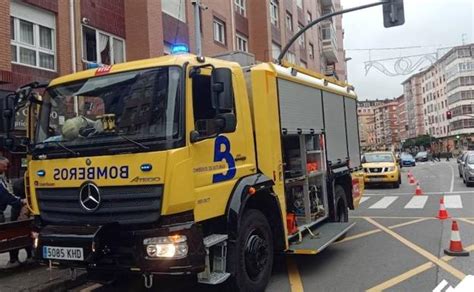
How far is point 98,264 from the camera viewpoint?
184 inches

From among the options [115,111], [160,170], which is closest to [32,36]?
[115,111]

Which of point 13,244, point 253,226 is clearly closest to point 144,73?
point 253,226

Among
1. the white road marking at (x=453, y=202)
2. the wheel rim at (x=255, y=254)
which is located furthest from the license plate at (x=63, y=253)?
the white road marking at (x=453, y=202)

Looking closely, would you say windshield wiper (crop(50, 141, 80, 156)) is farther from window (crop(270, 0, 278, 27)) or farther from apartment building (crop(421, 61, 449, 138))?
apartment building (crop(421, 61, 449, 138))

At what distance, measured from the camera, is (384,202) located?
16.0 metres

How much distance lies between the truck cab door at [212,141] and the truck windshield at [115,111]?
10.9 inches

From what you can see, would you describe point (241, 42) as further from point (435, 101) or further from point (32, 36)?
point (435, 101)

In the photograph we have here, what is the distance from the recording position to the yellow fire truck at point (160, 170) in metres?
4.46

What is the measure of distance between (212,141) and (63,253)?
1.82m

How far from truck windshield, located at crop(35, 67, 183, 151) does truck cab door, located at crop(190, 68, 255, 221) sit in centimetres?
28

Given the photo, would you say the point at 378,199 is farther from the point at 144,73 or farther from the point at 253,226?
the point at 144,73

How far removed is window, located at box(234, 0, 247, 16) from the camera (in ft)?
85.5

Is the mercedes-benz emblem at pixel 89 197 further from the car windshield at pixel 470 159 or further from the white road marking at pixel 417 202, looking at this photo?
the car windshield at pixel 470 159

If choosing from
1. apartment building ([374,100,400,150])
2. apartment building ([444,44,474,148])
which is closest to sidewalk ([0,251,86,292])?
apartment building ([444,44,474,148])
